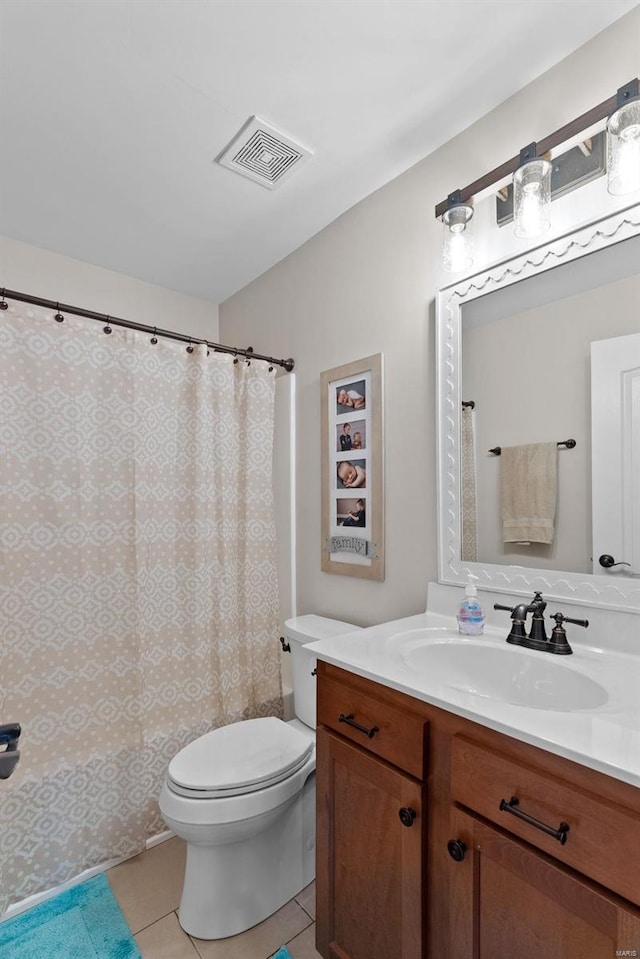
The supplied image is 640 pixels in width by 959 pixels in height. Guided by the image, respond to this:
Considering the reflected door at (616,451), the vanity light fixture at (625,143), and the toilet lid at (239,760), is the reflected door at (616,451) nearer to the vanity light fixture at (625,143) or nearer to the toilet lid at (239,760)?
the vanity light fixture at (625,143)

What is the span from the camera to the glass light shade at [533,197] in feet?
4.02

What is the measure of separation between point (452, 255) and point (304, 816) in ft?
6.19

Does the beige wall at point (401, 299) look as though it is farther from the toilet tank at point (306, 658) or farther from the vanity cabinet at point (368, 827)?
the vanity cabinet at point (368, 827)

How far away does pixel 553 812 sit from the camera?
Answer: 75cm

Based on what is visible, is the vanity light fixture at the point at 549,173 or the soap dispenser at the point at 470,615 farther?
the soap dispenser at the point at 470,615

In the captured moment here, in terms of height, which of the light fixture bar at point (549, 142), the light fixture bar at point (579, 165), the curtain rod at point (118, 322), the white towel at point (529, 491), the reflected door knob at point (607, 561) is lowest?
the reflected door knob at point (607, 561)

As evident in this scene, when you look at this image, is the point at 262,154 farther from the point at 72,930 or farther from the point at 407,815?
the point at 72,930

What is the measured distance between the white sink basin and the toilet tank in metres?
0.53

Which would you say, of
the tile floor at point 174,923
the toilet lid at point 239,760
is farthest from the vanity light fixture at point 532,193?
the tile floor at point 174,923

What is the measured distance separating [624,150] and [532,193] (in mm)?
217

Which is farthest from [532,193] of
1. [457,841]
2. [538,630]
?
[457,841]

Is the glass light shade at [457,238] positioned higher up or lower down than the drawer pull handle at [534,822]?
higher up

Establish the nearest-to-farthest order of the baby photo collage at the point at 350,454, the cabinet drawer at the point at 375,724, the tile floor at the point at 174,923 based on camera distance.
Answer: the cabinet drawer at the point at 375,724
the tile floor at the point at 174,923
the baby photo collage at the point at 350,454

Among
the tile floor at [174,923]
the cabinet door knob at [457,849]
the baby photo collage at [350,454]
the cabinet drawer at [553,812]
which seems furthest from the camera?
the baby photo collage at [350,454]
